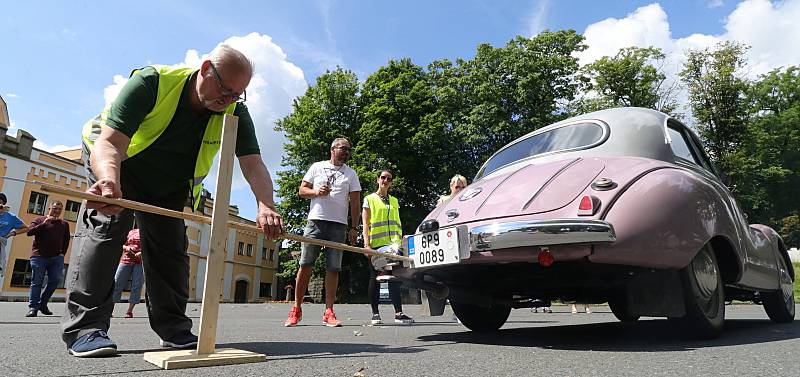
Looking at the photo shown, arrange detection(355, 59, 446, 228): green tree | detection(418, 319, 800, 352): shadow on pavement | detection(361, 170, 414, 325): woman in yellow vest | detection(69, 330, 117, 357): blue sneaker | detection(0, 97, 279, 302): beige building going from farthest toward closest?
detection(355, 59, 446, 228): green tree
detection(0, 97, 279, 302): beige building
detection(361, 170, 414, 325): woman in yellow vest
detection(418, 319, 800, 352): shadow on pavement
detection(69, 330, 117, 357): blue sneaker

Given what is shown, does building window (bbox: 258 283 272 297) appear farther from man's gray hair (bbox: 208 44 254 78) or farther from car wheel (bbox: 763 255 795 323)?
man's gray hair (bbox: 208 44 254 78)

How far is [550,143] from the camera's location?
4133 mm

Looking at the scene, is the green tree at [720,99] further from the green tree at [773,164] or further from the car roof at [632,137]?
the car roof at [632,137]

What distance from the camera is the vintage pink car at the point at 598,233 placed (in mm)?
2906

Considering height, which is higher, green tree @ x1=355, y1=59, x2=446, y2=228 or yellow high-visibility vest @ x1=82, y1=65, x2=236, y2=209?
green tree @ x1=355, y1=59, x2=446, y2=228

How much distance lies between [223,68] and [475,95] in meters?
26.8

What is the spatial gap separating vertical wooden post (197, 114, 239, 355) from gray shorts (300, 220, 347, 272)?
8.09 ft

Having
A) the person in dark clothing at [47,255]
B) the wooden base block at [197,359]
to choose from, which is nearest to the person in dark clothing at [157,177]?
the wooden base block at [197,359]

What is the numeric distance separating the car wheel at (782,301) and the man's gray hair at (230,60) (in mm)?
5303

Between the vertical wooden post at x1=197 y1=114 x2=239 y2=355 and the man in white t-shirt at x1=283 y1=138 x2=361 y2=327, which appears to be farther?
the man in white t-shirt at x1=283 y1=138 x2=361 y2=327

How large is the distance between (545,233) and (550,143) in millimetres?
1469

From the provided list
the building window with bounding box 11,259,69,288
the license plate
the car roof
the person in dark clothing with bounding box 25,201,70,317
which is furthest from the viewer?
the building window with bounding box 11,259,69,288

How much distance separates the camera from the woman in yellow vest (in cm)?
624

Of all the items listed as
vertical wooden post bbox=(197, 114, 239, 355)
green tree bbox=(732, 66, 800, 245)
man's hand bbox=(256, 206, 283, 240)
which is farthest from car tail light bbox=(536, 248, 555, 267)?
green tree bbox=(732, 66, 800, 245)
